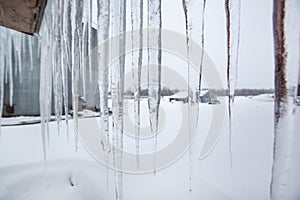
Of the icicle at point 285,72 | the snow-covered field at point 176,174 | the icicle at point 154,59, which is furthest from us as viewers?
the snow-covered field at point 176,174

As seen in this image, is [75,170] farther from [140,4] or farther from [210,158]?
[140,4]

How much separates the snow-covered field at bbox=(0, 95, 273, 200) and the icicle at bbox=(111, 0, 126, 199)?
46cm

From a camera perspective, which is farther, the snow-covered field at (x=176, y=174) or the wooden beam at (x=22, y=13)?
the snow-covered field at (x=176, y=174)

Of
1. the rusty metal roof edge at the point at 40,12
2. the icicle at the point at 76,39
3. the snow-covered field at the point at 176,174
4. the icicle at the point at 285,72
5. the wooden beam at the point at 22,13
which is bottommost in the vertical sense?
the snow-covered field at the point at 176,174

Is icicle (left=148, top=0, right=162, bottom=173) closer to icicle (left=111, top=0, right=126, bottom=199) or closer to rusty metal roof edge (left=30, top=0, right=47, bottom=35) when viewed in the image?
icicle (left=111, top=0, right=126, bottom=199)

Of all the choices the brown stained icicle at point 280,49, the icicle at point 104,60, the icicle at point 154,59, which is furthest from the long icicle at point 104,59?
the brown stained icicle at point 280,49

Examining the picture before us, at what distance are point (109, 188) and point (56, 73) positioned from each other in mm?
1136

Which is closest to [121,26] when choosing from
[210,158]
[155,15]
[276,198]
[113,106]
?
[155,15]

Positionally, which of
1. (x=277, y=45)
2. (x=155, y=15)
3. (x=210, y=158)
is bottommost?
(x=210, y=158)

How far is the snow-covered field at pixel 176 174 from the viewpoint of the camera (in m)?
1.61

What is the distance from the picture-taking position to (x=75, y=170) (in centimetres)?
242

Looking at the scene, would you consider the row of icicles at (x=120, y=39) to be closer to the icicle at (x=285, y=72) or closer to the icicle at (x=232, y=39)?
the icicle at (x=232, y=39)

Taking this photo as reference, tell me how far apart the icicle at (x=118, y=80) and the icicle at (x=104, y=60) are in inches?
1.9

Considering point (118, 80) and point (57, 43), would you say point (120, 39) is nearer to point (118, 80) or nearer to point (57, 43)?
point (118, 80)
